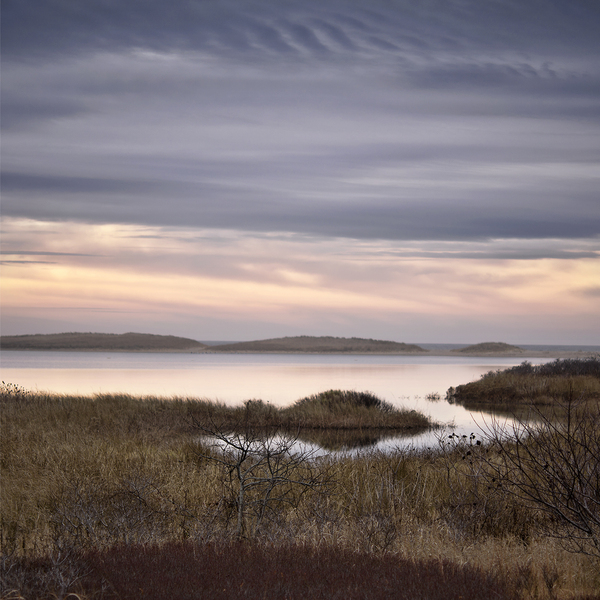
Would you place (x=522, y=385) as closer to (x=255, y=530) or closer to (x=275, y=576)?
(x=255, y=530)

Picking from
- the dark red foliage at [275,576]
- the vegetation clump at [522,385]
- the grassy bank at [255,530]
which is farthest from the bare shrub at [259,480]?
the vegetation clump at [522,385]

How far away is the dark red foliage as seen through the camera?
17.6 feet

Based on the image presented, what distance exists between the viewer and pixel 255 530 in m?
8.46

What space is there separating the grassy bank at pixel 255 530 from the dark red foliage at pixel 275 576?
20mm

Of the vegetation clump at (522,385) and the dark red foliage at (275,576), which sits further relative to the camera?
the vegetation clump at (522,385)

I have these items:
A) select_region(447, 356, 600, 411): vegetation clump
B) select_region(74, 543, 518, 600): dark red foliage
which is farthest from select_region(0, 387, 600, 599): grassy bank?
select_region(447, 356, 600, 411): vegetation clump

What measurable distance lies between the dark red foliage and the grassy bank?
20 mm

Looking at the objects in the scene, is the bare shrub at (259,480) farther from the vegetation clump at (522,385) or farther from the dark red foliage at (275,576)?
the vegetation clump at (522,385)

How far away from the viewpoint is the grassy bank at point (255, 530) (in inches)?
225

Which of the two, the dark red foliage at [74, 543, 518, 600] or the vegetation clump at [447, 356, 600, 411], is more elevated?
the dark red foliage at [74, 543, 518, 600]

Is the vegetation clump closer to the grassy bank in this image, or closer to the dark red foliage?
the grassy bank

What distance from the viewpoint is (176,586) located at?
5.48 m

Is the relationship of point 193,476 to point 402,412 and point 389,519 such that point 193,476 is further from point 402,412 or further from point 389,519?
point 402,412

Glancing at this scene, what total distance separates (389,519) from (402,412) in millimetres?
25306
